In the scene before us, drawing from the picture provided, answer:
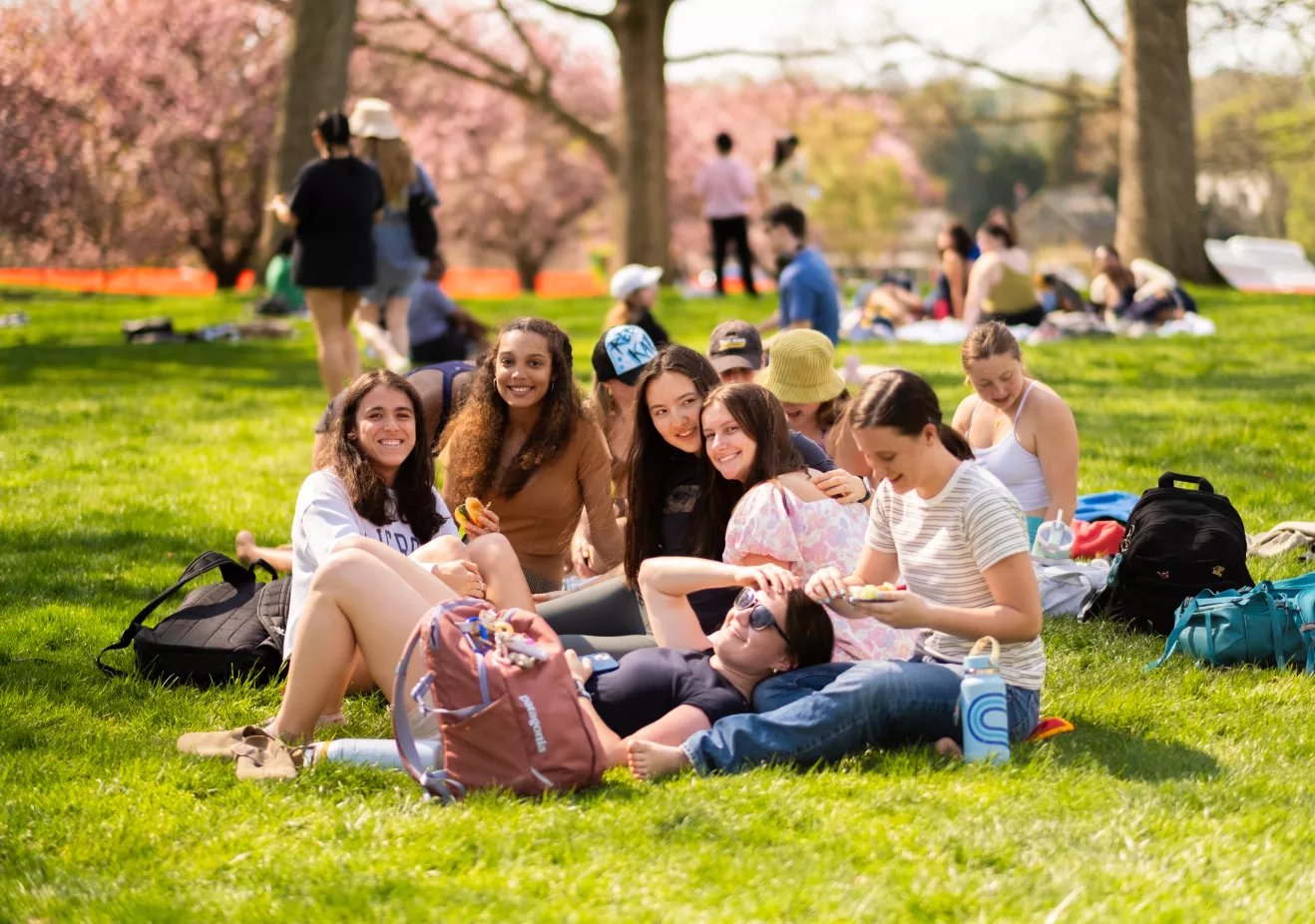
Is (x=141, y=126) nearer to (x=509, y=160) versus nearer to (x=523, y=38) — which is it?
(x=523, y=38)

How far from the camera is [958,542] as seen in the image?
3838mm

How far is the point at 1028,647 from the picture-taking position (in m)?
3.95

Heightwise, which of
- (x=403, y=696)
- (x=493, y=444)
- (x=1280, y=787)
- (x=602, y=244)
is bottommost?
(x=1280, y=787)

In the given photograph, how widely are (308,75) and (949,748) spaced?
13497 millimetres

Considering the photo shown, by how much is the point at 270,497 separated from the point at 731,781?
471cm

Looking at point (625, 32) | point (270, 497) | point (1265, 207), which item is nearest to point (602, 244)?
point (625, 32)

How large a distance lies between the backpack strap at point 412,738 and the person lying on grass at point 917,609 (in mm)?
502

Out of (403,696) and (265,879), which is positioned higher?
(403,696)

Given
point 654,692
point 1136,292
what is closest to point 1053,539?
Answer: point 654,692

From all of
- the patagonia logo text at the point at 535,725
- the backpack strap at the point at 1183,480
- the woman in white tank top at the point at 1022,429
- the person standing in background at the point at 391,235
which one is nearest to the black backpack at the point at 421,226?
the person standing in background at the point at 391,235

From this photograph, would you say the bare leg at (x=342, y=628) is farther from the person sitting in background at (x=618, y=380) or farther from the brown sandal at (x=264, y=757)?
the person sitting in background at (x=618, y=380)

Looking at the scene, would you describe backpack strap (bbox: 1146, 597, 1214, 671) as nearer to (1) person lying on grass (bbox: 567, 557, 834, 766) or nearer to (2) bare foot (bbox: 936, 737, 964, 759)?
(2) bare foot (bbox: 936, 737, 964, 759)

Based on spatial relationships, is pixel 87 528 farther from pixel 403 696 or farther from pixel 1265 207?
pixel 1265 207

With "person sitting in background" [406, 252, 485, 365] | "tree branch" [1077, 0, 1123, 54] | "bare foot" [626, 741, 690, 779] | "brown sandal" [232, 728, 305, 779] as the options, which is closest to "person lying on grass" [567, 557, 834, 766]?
"bare foot" [626, 741, 690, 779]
